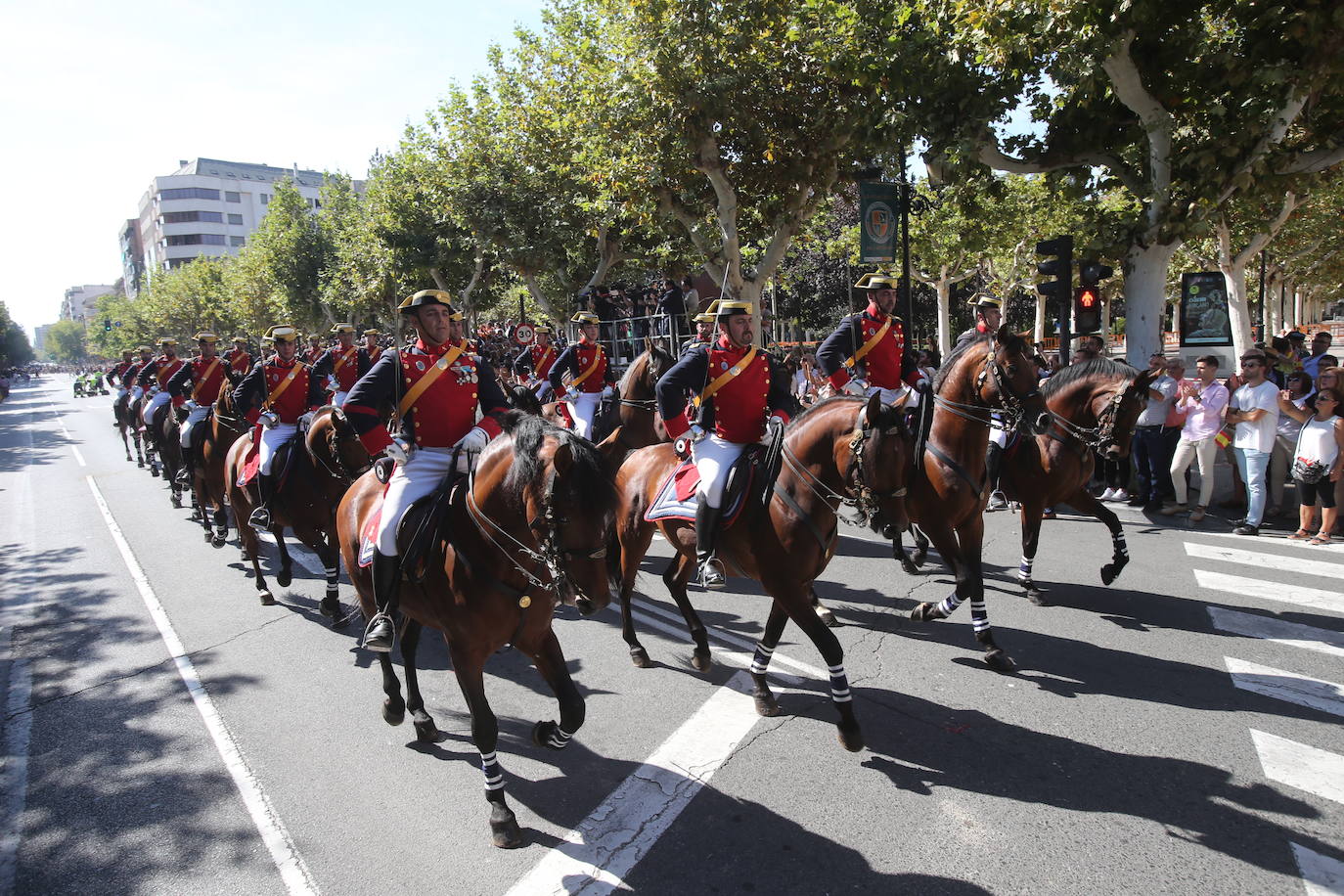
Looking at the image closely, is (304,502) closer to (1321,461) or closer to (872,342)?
(872,342)

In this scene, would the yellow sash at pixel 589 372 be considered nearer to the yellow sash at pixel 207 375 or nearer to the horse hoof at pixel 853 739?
the yellow sash at pixel 207 375

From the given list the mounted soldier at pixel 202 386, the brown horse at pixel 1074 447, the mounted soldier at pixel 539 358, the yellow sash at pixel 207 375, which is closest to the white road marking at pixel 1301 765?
the brown horse at pixel 1074 447

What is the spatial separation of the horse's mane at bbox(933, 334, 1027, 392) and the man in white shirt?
5.53 m

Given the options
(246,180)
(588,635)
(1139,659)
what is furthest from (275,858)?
(246,180)

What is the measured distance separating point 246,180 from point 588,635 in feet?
422

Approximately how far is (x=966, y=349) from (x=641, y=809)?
14.9 ft

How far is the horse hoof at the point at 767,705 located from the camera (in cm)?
545

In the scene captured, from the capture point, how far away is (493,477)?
4.19 meters

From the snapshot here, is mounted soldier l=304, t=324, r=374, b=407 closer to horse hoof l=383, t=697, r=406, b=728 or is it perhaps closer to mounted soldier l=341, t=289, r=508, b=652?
mounted soldier l=341, t=289, r=508, b=652

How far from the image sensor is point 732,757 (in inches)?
192

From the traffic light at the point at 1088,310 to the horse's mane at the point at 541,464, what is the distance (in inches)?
A: 401

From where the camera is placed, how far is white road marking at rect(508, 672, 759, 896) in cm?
384

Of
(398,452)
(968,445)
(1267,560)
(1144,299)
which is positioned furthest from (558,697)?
(1144,299)

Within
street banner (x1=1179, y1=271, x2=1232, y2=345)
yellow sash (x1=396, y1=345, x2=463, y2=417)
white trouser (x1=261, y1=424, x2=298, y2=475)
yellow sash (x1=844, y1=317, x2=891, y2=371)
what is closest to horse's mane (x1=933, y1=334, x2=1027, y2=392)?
yellow sash (x1=844, y1=317, x2=891, y2=371)
